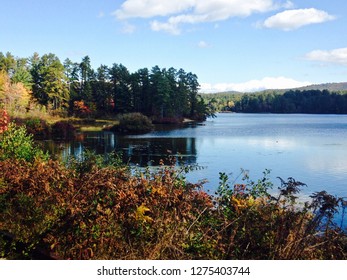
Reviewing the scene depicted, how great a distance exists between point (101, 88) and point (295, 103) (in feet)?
280

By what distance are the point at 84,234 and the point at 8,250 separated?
1325 millimetres

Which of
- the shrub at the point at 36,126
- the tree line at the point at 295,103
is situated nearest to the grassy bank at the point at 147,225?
the shrub at the point at 36,126

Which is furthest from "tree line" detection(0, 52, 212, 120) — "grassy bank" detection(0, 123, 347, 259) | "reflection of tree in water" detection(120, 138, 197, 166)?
"grassy bank" detection(0, 123, 347, 259)

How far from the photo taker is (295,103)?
13450cm

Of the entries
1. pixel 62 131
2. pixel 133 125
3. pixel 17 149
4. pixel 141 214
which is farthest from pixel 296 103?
pixel 141 214

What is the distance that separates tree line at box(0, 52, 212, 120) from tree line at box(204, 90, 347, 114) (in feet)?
153

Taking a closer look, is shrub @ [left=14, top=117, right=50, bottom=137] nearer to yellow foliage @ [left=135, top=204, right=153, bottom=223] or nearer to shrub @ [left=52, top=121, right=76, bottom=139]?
shrub @ [left=52, top=121, right=76, bottom=139]

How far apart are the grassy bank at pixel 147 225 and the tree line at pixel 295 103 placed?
10949 cm

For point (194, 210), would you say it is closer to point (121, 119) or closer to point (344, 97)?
point (121, 119)

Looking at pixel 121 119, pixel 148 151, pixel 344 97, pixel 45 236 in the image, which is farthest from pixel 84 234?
pixel 344 97

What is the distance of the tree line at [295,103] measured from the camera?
124 meters

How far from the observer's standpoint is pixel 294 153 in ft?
84.4

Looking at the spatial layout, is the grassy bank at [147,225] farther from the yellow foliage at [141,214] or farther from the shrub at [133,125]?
the shrub at [133,125]

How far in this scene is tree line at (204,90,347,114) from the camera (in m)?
124
